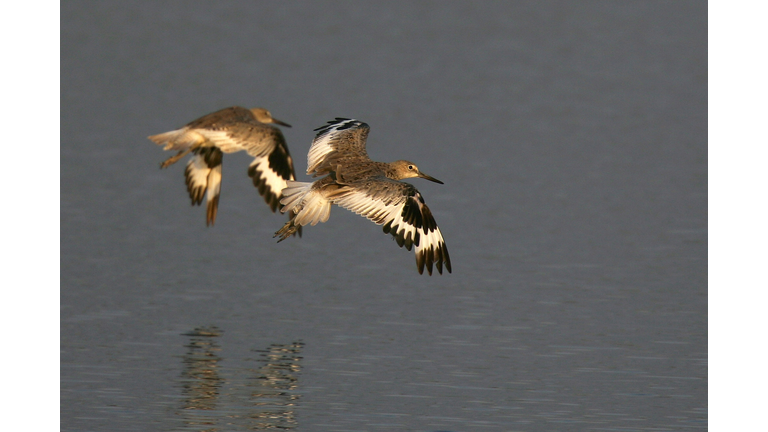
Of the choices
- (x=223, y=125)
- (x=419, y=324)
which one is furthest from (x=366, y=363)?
(x=223, y=125)

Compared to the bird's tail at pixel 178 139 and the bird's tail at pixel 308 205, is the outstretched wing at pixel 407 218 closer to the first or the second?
the bird's tail at pixel 308 205

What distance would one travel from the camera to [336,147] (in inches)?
413

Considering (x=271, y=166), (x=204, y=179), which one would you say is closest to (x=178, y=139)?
(x=271, y=166)

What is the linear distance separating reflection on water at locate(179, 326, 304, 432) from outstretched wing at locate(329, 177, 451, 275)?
130 cm

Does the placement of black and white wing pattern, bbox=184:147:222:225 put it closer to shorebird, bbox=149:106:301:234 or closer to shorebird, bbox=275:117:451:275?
shorebird, bbox=149:106:301:234

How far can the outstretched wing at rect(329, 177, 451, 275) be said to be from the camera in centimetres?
920

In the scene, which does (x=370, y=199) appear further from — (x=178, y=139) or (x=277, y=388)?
(x=178, y=139)

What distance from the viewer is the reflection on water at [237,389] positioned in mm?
8156

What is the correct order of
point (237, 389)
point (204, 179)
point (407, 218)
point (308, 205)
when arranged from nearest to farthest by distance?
point (237, 389)
point (407, 218)
point (308, 205)
point (204, 179)

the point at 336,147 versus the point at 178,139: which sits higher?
the point at 178,139

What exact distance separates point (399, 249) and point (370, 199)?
14.5 feet

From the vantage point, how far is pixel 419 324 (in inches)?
423

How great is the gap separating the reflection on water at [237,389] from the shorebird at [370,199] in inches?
41.3

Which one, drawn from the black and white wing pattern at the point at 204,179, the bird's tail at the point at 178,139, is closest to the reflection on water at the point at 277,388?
the bird's tail at the point at 178,139
